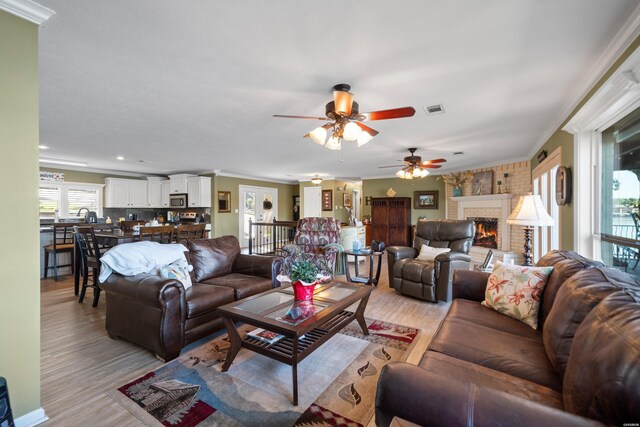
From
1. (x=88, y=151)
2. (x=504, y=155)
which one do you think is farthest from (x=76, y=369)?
(x=504, y=155)

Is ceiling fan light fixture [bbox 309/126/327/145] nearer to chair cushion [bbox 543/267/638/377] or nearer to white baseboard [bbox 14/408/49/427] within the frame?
chair cushion [bbox 543/267/638/377]

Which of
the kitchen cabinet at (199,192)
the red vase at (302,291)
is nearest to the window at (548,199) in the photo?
the red vase at (302,291)

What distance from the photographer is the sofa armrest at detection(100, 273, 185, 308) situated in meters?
2.16

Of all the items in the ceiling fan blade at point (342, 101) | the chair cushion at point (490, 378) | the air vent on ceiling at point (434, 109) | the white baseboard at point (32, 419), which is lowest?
the white baseboard at point (32, 419)

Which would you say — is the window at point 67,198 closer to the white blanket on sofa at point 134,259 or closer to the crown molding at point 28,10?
the white blanket on sofa at point 134,259

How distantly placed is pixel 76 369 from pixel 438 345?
267cm

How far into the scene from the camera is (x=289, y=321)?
1892 millimetres

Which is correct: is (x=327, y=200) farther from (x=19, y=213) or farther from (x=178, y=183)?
(x=19, y=213)

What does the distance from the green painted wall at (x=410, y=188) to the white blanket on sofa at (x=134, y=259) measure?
21.9 feet

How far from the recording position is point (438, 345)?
1608mm

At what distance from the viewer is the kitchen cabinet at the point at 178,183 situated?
7863 mm

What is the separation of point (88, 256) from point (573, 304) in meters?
4.95

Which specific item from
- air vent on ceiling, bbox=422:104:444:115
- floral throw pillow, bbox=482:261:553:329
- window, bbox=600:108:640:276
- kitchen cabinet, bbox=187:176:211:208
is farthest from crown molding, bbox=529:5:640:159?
kitchen cabinet, bbox=187:176:211:208

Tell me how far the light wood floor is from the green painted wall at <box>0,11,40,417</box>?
0.26 m
